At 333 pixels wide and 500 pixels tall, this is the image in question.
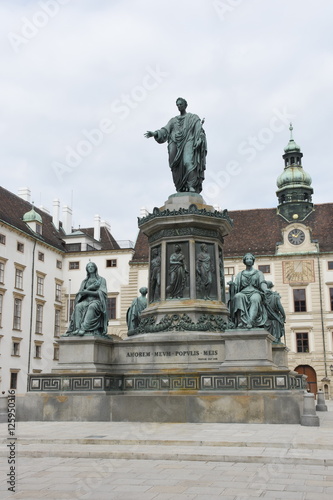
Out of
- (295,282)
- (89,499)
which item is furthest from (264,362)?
(295,282)

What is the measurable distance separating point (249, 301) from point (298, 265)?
137 feet

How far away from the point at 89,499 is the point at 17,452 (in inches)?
139

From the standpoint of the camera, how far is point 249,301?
50.8 ft

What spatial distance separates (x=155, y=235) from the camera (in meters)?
18.1

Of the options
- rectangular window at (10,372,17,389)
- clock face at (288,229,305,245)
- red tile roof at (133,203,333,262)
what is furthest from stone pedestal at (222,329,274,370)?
clock face at (288,229,305,245)

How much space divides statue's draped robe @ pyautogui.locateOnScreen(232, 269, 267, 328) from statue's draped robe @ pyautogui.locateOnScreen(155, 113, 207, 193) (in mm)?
3996

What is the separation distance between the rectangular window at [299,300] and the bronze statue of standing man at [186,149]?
38.9m

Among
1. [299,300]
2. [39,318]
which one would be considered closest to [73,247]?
[39,318]

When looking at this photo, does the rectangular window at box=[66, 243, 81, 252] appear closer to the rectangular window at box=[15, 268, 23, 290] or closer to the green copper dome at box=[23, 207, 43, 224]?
the green copper dome at box=[23, 207, 43, 224]

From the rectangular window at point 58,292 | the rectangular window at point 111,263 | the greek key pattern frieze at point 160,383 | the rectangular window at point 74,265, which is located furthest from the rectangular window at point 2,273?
the greek key pattern frieze at point 160,383

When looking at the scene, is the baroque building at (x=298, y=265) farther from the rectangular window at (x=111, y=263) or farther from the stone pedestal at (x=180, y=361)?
the stone pedestal at (x=180, y=361)

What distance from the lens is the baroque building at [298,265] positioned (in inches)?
2122

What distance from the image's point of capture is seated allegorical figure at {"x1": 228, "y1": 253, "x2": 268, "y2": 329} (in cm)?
1521

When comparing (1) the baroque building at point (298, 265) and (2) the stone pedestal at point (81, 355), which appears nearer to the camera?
(2) the stone pedestal at point (81, 355)
